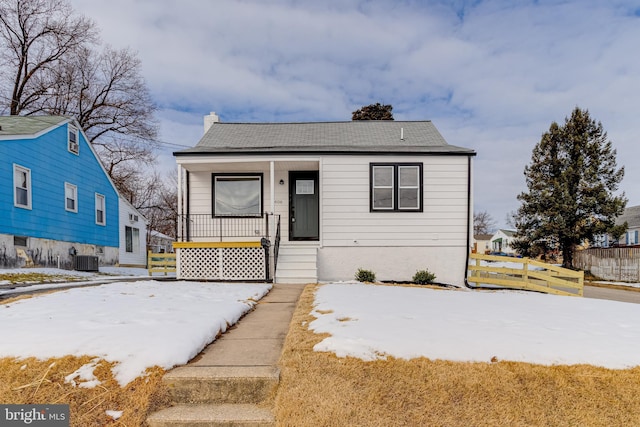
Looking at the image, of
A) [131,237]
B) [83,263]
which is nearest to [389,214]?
[83,263]

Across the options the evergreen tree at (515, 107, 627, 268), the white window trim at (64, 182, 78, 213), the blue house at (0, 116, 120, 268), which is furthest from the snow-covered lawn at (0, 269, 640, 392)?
the evergreen tree at (515, 107, 627, 268)

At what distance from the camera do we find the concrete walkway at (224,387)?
102 inches

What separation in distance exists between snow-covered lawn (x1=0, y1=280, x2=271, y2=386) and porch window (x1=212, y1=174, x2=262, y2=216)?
462 cm

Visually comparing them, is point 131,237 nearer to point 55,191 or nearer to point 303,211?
point 55,191

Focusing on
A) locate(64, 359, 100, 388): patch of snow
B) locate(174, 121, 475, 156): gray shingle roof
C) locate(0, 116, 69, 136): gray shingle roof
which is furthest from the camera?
locate(0, 116, 69, 136): gray shingle roof

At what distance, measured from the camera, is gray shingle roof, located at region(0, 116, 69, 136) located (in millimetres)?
11538

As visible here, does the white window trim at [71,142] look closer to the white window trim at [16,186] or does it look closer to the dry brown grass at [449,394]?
the white window trim at [16,186]

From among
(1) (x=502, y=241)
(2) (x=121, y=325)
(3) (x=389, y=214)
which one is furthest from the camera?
(1) (x=502, y=241)

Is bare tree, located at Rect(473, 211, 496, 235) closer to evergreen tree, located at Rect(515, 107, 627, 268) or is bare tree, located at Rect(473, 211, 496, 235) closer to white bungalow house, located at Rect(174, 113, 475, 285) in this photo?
evergreen tree, located at Rect(515, 107, 627, 268)

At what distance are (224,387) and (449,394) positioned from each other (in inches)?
71.9

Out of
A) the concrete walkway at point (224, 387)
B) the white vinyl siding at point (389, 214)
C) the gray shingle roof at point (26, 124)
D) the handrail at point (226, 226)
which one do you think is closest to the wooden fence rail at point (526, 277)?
the white vinyl siding at point (389, 214)

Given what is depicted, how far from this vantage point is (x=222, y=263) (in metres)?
9.26

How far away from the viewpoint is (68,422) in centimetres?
259

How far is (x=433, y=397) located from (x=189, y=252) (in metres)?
8.00
